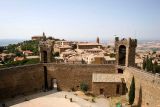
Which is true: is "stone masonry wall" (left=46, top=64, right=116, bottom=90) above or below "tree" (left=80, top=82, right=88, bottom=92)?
above

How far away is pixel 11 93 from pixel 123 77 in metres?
16.3

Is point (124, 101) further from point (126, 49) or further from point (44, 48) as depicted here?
point (44, 48)

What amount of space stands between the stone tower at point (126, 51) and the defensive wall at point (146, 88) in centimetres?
323

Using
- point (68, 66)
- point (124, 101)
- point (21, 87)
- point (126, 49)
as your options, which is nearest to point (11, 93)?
point (21, 87)

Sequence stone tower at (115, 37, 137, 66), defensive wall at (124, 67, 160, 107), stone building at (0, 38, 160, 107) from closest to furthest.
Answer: defensive wall at (124, 67, 160, 107) < stone building at (0, 38, 160, 107) < stone tower at (115, 37, 137, 66)

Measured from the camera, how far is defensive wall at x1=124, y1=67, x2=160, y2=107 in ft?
62.7

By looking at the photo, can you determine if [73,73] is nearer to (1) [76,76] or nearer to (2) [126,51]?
(1) [76,76]

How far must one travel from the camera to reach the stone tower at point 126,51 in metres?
28.7

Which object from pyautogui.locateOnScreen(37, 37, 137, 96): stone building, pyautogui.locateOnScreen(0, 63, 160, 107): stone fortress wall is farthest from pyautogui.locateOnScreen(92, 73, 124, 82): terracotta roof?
pyautogui.locateOnScreen(0, 63, 160, 107): stone fortress wall

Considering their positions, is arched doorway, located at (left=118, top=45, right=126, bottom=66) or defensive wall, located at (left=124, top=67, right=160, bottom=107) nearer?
defensive wall, located at (left=124, top=67, right=160, bottom=107)

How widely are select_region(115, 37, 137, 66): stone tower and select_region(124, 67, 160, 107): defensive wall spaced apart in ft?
10.6

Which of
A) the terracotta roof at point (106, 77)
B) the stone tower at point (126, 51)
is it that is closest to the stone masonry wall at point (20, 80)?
the terracotta roof at point (106, 77)

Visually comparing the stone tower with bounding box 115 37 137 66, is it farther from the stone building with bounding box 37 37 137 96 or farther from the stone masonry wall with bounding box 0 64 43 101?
the stone masonry wall with bounding box 0 64 43 101

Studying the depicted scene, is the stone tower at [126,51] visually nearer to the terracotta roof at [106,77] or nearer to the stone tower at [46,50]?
the terracotta roof at [106,77]
